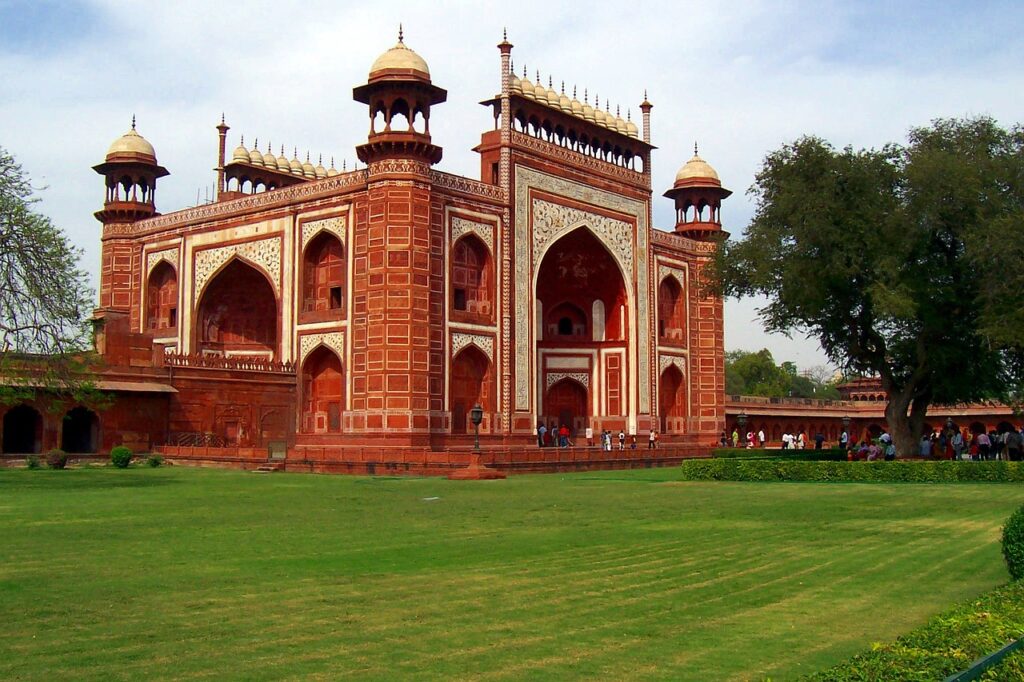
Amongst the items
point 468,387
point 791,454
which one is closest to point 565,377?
point 468,387

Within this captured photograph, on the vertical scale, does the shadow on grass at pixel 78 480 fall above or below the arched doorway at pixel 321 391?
below

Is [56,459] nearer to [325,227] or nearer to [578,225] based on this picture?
[325,227]

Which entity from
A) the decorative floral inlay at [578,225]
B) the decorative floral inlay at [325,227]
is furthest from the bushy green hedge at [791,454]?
the decorative floral inlay at [325,227]

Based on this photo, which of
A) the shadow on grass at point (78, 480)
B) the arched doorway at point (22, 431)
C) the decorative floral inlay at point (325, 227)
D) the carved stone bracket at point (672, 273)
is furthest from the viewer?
the carved stone bracket at point (672, 273)

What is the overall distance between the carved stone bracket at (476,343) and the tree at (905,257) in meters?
9.10

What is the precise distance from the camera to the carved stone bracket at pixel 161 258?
Result: 37.8 m

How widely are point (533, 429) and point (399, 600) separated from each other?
2700 cm

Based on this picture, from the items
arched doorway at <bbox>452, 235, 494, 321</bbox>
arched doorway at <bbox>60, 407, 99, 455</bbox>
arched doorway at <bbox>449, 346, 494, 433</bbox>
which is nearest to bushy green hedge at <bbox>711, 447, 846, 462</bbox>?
arched doorway at <bbox>449, 346, 494, 433</bbox>

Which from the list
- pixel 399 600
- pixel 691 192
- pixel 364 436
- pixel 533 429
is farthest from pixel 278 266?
pixel 399 600

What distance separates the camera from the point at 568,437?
37.8 m

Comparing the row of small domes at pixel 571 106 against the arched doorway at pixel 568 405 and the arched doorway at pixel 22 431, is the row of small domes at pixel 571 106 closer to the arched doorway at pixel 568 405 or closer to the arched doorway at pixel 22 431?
the arched doorway at pixel 568 405

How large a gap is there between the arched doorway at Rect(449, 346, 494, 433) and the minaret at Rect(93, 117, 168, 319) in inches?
552

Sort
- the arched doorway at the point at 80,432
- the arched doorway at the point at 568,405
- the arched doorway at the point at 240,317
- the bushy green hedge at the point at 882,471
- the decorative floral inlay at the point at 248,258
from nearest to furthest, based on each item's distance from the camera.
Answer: the bushy green hedge at the point at 882,471 → the arched doorway at the point at 80,432 → the decorative floral inlay at the point at 248,258 → the arched doorway at the point at 240,317 → the arched doorway at the point at 568,405

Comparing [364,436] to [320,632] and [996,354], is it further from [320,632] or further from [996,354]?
[320,632]
